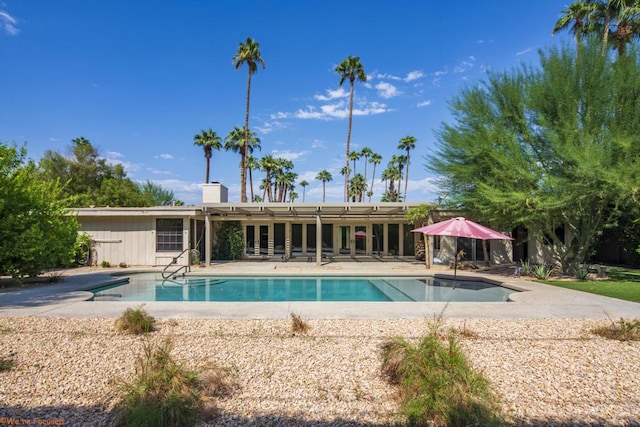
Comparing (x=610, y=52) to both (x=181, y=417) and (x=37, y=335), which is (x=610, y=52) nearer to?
(x=181, y=417)

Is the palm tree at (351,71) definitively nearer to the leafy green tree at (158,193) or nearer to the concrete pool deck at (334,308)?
the concrete pool deck at (334,308)

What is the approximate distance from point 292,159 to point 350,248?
3113cm

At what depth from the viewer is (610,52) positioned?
11.8 m

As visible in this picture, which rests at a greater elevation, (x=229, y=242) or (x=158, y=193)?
(x=158, y=193)

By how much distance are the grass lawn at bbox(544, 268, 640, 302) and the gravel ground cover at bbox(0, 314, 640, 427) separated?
12.9 feet

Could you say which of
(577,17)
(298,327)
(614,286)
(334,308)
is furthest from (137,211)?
(577,17)

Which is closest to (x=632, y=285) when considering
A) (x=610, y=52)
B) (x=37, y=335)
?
(x=610, y=52)

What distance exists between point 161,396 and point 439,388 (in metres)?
2.68

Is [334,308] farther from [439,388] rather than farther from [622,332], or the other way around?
[622,332]

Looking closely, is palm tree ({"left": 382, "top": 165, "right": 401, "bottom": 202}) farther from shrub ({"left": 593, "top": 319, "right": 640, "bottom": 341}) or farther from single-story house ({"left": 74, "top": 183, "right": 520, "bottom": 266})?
shrub ({"left": 593, "top": 319, "right": 640, "bottom": 341})

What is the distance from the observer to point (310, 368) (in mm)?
4070

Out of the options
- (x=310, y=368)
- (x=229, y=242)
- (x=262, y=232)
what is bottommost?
(x=310, y=368)

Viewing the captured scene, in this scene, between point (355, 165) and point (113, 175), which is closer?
point (113, 175)

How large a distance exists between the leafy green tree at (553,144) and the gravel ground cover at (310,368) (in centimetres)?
645
